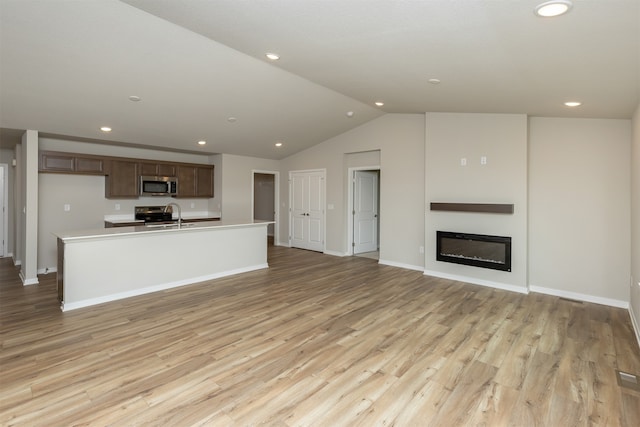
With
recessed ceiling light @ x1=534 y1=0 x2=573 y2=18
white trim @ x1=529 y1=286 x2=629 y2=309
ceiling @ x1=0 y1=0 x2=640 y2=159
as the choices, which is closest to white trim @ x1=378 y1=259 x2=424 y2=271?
white trim @ x1=529 y1=286 x2=629 y2=309

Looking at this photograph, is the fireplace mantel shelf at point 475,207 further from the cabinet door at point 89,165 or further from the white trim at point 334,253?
the cabinet door at point 89,165

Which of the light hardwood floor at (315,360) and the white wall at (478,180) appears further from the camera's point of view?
the white wall at (478,180)

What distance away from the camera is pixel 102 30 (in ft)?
9.68

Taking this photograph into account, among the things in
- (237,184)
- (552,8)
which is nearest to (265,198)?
(237,184)

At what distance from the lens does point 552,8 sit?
71.6 inches

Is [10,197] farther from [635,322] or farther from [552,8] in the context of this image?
[635,322]

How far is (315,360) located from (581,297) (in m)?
3.97

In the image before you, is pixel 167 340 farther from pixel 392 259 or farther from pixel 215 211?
pixel 215 211

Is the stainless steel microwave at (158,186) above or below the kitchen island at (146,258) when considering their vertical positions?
above

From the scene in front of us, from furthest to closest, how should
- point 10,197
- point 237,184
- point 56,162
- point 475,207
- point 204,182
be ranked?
point 237,184, point 204,182, point 10,197, point 56,162, point 475,207

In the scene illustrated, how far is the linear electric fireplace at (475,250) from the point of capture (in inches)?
190

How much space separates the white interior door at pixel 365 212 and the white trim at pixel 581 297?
3568 mm

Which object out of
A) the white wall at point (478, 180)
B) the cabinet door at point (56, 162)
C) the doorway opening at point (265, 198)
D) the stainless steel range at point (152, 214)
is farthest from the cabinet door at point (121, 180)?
the white wall at point (478, 180)

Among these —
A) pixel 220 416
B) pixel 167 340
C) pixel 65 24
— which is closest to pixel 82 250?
pixel 167 340
